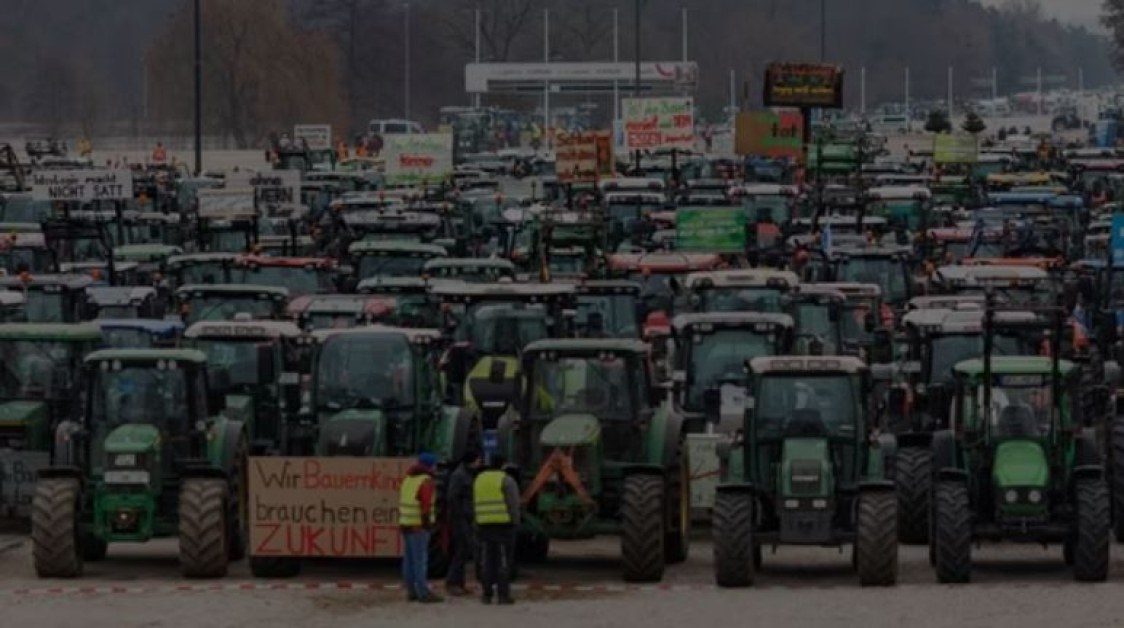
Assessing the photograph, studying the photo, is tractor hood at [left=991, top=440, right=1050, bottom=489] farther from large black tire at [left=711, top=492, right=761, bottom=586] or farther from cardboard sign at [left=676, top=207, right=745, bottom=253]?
cardboard sign at [left=676, top=207, right=745, bottom=253]

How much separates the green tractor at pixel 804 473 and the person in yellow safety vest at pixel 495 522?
5.63 feet

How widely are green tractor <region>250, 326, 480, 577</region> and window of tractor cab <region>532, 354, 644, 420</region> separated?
0.75 m

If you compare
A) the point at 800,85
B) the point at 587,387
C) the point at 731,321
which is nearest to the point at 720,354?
the point at 731,321

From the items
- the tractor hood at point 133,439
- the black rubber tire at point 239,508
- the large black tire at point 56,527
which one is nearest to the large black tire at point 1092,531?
the black rubber tire at point 239,508

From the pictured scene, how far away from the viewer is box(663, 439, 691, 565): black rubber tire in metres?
29.0

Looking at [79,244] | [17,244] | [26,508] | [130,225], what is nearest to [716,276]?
[26,508]

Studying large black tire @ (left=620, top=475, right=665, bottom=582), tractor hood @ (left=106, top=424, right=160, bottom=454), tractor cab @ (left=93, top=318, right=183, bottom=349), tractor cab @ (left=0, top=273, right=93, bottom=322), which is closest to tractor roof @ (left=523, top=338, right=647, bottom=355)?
large black tire @ (left=620, top=475, right=665, bottom=582)

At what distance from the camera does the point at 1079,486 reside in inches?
1080

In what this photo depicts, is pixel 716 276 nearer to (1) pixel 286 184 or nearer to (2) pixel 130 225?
(1) pixel 286 184

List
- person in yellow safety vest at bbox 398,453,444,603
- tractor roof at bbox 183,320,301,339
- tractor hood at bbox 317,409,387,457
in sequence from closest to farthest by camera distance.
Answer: person in yellow safety vest at bbox 398,453,444,603, tractor hood at bbox 317,409,387,457, tractor roof at bbox 183,320,301,339

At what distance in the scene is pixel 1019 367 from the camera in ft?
92.8

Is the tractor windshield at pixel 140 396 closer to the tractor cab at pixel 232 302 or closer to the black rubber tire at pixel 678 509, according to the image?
the black rubber tire at pixel 678 509

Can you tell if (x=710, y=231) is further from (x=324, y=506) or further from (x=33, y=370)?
Answer: (x=324, y=506)

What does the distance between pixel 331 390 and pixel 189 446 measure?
1.30 metres
